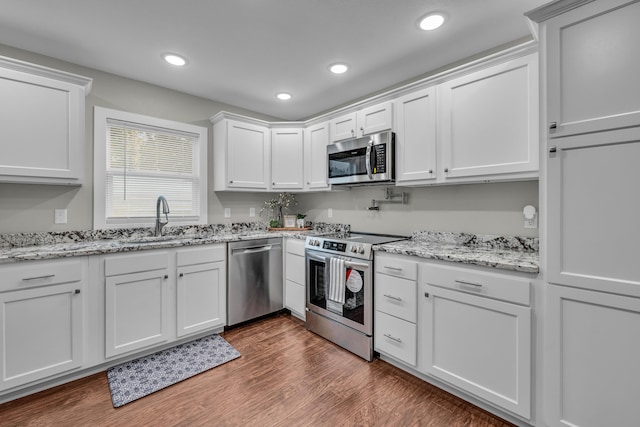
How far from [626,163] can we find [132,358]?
346 cm

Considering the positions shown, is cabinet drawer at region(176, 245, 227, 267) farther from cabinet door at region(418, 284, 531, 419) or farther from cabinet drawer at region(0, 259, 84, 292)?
cabinet door at region(418, 284, 531, 419)

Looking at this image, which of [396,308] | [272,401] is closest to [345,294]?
[396,308]

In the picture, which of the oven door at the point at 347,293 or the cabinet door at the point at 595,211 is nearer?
the cabinet door at the point at 595,211

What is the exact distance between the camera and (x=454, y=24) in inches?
79.0

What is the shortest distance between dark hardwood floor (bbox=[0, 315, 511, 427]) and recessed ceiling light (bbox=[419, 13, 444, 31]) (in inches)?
102

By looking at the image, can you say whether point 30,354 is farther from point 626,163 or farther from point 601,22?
point 601,22

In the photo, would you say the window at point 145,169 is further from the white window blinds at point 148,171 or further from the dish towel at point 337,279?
the dish towel at point 337,279

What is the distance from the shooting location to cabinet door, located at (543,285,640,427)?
4.20ft

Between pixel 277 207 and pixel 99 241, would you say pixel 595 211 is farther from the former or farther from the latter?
pixel 99 241

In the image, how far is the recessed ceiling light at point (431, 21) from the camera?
1918 mm

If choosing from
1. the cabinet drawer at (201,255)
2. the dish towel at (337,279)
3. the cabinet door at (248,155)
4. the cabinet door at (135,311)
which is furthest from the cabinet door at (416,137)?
the cabinet door at (135,311)

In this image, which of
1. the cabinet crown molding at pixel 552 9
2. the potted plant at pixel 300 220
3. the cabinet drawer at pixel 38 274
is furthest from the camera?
the potted plant at pixel 300 220

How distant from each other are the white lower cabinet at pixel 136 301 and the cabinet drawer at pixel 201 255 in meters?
0.13

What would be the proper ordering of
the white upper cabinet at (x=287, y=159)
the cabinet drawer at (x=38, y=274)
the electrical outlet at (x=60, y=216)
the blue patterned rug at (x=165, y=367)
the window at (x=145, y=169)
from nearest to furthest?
1. the cabinet drawer at (x=38, y=274)
2. the blue patterned rug at (x=165, y=367)
3. the electrical outlet at (x=60, y=216)
4. the window at (x=145, y=169)
5. the white upper cabinet at (x=287, y=159)
